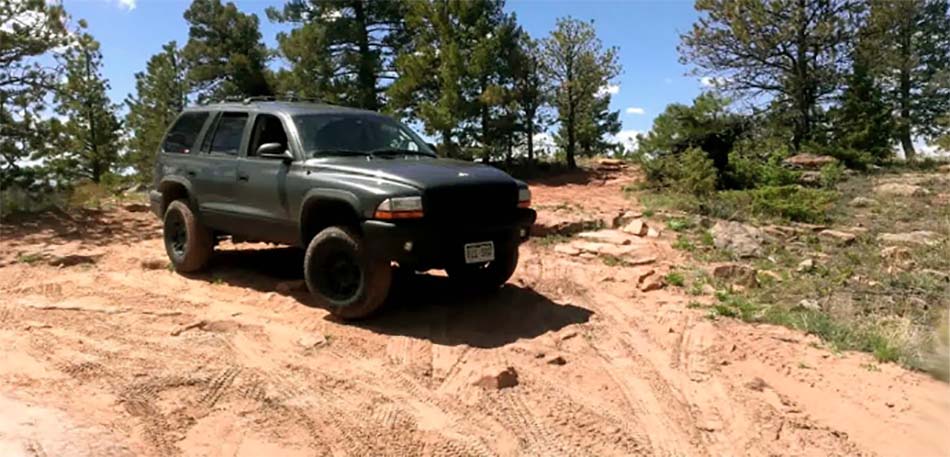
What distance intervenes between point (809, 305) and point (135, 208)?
1042 cm

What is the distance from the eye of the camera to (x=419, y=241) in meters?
5.39

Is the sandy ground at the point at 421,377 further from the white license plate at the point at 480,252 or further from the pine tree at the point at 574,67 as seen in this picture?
the pine tree at the point at 574,67

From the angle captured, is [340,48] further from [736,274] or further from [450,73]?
[736,274]

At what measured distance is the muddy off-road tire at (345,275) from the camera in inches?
220

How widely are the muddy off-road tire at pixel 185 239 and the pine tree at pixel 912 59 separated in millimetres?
20505

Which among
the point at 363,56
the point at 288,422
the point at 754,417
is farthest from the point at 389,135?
the point at 363,56

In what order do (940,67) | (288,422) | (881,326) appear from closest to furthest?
(288,422)
(881,326)
(940,67)

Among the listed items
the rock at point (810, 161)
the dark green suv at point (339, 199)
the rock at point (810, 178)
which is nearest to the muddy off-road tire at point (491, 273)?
the dark green suv at point (339, 199)

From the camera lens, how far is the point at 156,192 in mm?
7973

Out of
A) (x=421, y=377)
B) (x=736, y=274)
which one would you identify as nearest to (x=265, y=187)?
(x=421, y=377)

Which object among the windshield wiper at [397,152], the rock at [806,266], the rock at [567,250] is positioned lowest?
the rock at [806,266]

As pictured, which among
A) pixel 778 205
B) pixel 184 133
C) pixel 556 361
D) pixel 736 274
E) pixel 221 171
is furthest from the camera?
pixel 778 205

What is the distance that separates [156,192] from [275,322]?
3.08 metres

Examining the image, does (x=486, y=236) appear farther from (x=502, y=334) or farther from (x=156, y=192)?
(x=156, y=192)
